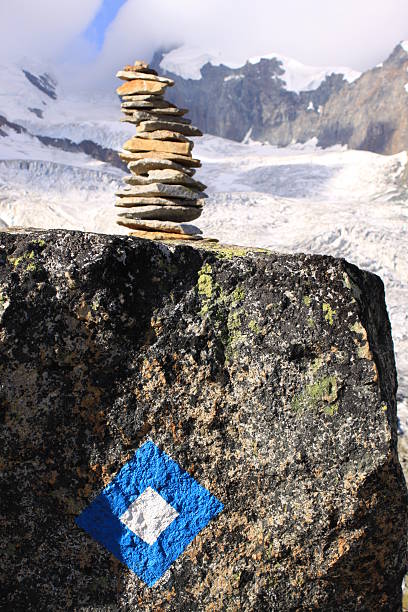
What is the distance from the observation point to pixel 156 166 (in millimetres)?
5695

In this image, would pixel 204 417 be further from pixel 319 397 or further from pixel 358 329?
pixel 358 329

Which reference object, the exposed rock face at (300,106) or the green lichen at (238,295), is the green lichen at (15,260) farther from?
the exposed rock face at (300,106)

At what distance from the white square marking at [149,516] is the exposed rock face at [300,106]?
23865mm

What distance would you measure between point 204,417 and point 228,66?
1190 inches

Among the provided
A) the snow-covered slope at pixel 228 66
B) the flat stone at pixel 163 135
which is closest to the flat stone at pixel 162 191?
the flat stone at pixel 163 135

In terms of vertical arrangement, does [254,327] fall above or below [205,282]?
below

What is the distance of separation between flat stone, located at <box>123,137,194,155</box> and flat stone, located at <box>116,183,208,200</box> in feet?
1.33

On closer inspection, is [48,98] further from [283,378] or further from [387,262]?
[283,378]

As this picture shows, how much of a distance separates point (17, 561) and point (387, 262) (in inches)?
361

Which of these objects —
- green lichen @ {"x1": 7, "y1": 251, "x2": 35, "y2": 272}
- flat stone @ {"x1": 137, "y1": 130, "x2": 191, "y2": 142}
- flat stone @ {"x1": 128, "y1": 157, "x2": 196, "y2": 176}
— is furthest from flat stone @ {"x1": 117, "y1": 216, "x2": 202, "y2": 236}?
green lichen @ {"x1": 7, "y1": 251, "x2": 35, "y2": 272}

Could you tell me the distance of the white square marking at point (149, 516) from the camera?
6.89 ft

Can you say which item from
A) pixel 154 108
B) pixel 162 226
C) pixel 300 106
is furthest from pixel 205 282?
pixel 300 106

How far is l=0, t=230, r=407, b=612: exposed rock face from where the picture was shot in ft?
6.57

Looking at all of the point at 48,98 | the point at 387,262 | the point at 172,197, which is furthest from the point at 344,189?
the point at 48,98
